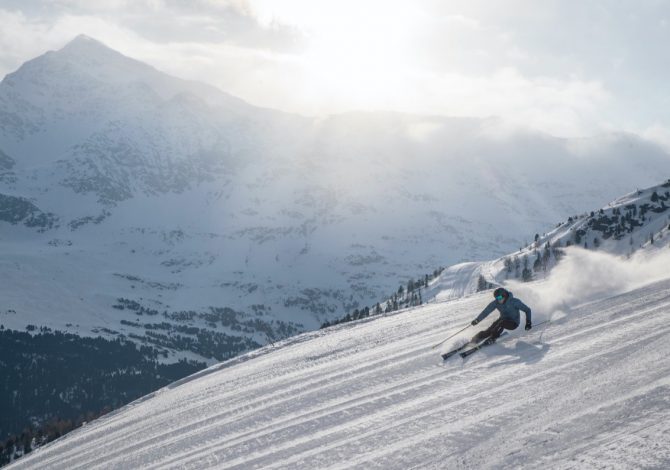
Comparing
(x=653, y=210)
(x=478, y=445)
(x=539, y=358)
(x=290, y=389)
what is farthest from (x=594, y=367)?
(x=653, y=210)

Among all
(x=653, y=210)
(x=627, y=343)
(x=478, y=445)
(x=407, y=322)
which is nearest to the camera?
(x=478, y=445)

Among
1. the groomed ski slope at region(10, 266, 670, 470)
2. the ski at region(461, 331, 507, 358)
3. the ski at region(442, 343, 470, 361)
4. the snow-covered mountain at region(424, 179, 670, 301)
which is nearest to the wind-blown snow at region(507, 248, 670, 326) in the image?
the groomed ski slope at region(10, 266, 670, 470)

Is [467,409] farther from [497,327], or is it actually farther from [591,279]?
[591,279]

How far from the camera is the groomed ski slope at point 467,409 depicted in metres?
9.71

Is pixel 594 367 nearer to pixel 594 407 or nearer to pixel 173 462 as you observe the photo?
pixel 594 407

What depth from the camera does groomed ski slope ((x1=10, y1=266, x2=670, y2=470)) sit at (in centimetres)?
971

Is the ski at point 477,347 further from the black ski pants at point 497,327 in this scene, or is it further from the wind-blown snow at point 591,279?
the wind-blown snow at point 591,279

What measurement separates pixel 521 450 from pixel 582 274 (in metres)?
13.6

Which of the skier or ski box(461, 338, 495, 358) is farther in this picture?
the skier

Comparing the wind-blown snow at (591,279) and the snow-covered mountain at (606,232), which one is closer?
the wind-blown snow at (591,279)

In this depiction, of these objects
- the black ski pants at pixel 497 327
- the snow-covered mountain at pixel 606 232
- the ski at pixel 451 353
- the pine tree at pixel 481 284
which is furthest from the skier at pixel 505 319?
the pine tree at pixel 481 284

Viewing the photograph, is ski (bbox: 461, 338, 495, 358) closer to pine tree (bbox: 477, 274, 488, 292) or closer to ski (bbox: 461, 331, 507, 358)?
ski (bbox: 461, 331, 507, 358)

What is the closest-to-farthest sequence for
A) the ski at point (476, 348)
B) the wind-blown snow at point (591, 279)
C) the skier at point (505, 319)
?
the ski at point (476, 348) < the skier at point (505, 319) < the wind-blown snow at point (591, 279)

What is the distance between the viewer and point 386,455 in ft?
36.2
